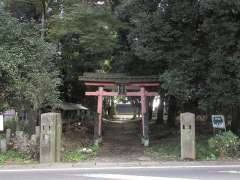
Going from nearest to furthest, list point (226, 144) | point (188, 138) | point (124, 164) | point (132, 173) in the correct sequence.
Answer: point (132, 173) → point (124, 164) → point (188, 138) → point (226, 144)

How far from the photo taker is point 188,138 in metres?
15.3

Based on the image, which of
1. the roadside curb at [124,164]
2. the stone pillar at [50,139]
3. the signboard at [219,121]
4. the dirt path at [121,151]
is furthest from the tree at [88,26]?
the roadside curb at [124,164]

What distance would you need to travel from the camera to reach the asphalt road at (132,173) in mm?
10875

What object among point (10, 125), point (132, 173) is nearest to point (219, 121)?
point (132, 173)

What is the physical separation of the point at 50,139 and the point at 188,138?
5005mm

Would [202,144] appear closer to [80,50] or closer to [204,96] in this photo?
[204,96]

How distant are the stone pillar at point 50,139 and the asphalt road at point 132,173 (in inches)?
68.9

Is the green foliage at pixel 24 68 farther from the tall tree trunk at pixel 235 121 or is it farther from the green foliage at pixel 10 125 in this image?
the tall tree trunk at pixel 235 121

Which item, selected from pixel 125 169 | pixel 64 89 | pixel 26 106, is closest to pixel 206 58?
pixel 125 169

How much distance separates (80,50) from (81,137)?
5.26 metres

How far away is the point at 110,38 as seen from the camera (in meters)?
21.0

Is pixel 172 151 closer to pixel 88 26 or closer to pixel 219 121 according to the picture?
pixel 219 121

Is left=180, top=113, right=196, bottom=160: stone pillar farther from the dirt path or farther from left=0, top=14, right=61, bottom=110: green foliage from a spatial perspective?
left=0, top=14, right=61, bottom=110: green foliage

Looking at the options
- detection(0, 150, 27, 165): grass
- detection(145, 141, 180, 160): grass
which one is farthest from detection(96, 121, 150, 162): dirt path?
detection(0, 150, 27, 165): grass
